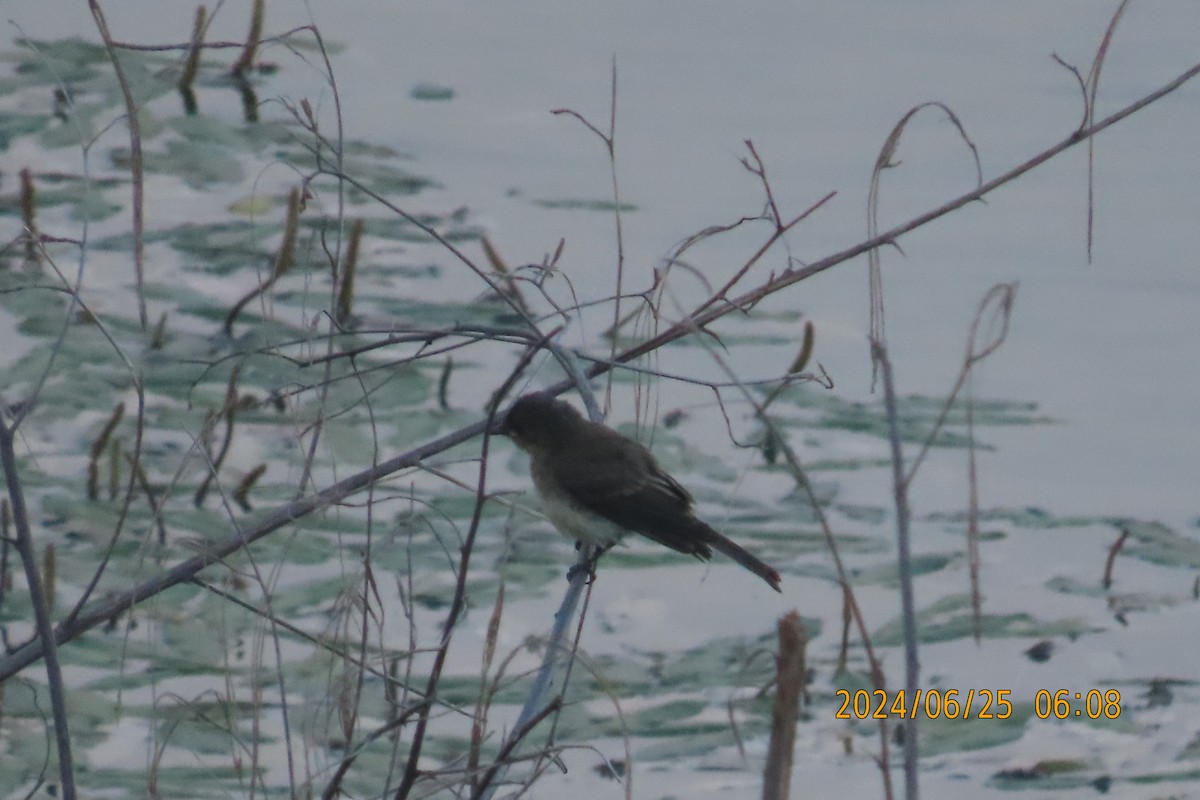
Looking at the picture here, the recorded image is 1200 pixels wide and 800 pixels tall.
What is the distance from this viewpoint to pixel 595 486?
12.3 feet

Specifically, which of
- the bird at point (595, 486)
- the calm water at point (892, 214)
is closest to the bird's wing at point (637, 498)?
the bird at point (595, 486)

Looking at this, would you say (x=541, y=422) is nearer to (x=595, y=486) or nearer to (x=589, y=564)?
(x=595, y=486)

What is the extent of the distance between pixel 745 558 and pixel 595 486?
0.56 m

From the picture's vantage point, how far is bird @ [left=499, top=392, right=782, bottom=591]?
3648 mm

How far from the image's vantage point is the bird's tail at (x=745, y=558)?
3178mm

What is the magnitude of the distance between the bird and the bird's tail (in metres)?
0.03

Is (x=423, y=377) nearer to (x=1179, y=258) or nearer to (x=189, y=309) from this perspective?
(x=189, y=309)

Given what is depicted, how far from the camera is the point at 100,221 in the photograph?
6.23 metres

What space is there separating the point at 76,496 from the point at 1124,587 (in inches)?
102

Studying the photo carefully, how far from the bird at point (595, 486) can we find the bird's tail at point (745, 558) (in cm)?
3

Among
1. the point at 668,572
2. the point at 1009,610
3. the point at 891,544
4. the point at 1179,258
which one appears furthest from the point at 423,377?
the point at 1179,258
